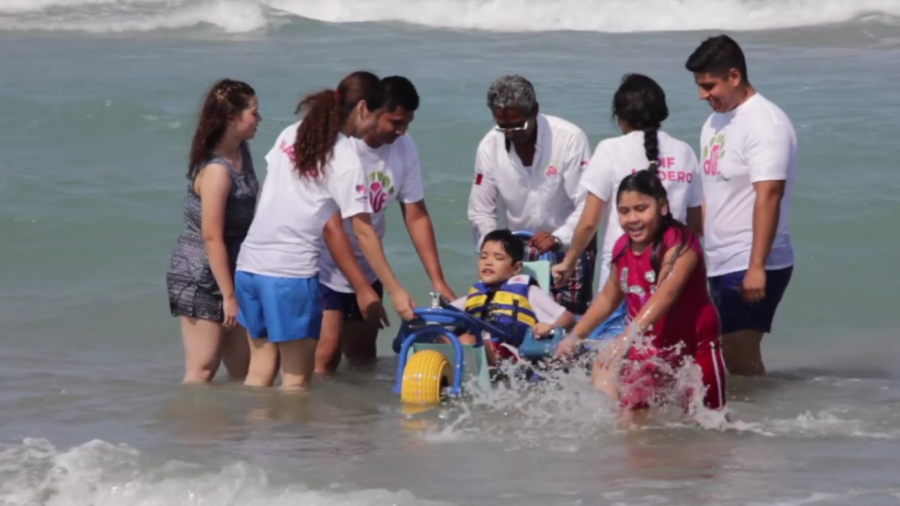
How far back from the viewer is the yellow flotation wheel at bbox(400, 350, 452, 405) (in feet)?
→ 23.5

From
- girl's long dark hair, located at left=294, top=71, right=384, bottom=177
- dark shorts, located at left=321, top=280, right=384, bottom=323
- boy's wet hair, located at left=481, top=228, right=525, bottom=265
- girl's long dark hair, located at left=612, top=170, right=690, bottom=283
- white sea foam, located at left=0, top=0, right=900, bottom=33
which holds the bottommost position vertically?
dark shorts, located at left=321, top=280, right=384, bottom=323

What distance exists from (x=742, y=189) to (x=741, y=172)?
0.09 meters

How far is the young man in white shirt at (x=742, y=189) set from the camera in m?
7.02

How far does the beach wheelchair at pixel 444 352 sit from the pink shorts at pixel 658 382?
60cm

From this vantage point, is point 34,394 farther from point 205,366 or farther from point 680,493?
point 680,493

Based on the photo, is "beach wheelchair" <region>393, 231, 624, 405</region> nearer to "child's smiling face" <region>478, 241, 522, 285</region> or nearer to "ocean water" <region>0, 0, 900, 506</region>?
"ocean water" <region>0, 0, 900, 506</region>

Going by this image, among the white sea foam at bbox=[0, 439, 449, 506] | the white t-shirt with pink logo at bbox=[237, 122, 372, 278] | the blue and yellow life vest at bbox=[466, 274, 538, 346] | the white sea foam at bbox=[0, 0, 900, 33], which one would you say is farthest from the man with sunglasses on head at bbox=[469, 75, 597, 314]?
the white sea foam at bbox=[0, 0, 900, 33]

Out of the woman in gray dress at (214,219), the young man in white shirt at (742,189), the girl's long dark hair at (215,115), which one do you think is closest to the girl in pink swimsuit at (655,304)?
the young man in white shirt at (742,189)

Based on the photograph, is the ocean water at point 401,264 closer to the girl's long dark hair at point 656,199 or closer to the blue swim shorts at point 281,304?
the blue swim shorts at point 281,304

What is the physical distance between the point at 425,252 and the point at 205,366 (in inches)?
52.8

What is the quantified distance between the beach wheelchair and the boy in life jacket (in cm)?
9

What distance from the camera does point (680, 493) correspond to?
5.92m

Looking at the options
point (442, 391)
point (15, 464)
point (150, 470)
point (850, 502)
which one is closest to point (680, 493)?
point (850, 502)

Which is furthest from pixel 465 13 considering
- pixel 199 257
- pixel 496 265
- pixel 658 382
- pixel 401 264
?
pixel 658 382
